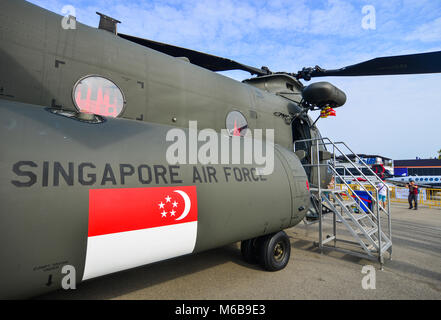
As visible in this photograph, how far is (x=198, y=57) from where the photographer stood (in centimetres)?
743

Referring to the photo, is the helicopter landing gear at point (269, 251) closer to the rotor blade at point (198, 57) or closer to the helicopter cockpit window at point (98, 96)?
the helicopter cockpit window at point (98, 96)

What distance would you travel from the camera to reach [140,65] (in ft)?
14.7

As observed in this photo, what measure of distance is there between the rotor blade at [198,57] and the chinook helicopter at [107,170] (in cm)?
26

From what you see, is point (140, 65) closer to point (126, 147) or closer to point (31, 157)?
point (126, 147)

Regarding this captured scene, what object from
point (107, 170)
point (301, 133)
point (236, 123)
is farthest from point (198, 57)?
point (107, 170)

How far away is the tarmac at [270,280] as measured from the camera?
157 inches

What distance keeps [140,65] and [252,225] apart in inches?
130

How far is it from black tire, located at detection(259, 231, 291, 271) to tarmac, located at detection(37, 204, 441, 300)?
14 cm

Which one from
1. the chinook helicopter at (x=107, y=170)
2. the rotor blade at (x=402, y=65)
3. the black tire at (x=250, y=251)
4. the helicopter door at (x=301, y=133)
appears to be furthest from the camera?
the helicopter door at (x=301, y=133)

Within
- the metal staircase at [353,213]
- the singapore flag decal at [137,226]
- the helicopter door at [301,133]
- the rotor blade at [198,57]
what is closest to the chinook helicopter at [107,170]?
the singapore flag decal at [137,226]

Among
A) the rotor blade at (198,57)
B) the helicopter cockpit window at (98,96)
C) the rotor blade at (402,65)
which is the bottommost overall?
the helicopter cockpit window at (98,96)

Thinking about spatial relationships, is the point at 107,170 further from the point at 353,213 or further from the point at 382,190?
the point at 382,190

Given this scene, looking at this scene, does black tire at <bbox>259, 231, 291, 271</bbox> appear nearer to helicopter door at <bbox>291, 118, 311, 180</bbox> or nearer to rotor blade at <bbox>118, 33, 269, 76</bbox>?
helicopter door at <bbox>291, 118, 311, 180</bbox>

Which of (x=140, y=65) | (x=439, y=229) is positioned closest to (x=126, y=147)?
(x=140, y=65)
